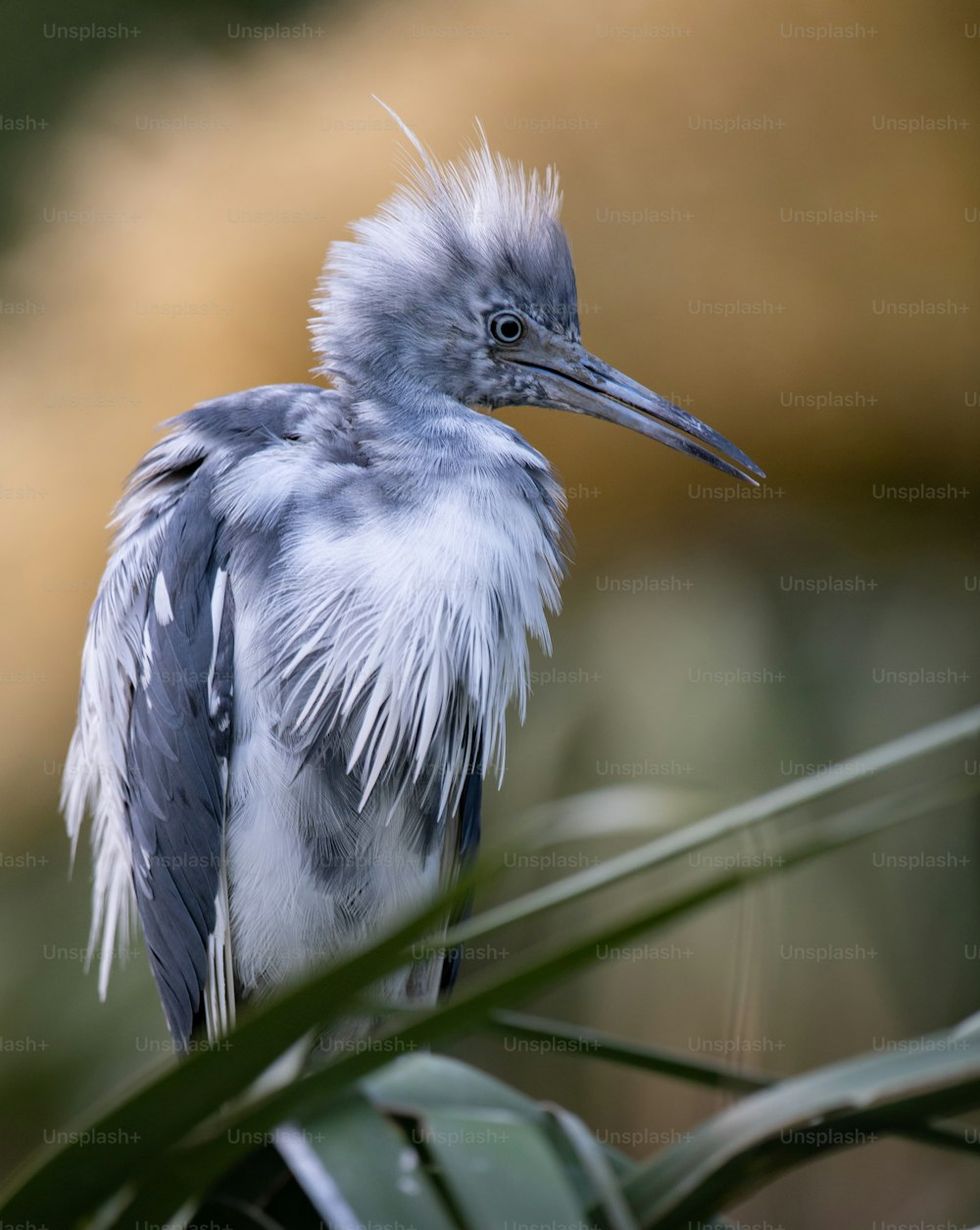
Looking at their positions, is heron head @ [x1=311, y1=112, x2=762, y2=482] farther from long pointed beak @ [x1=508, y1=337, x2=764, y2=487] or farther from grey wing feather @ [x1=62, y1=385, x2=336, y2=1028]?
grey wing feather @ [x1=62, y1=385, x2=336, y2=1028]

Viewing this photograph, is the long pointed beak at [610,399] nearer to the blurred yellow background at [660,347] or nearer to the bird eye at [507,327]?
the bird eye at [507,327]

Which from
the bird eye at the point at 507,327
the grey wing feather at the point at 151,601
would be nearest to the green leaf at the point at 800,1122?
the grey wing feather at the point at 151,601

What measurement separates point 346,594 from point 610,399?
19.4 inches

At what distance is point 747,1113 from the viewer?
50cm

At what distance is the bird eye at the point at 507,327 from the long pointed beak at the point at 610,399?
0.02m

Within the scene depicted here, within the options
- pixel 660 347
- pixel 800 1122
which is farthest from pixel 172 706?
pixel 660 347

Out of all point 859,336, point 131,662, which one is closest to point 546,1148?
point 131,662

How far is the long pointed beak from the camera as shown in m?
1.70

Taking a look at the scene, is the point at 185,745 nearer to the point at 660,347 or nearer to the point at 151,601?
the point at 151,601

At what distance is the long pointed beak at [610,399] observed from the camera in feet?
5.57

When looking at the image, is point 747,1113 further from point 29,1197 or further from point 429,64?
point 429,64

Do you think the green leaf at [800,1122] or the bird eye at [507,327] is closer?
the green leaf at [800,1122]

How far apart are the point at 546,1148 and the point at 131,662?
4.21 feet

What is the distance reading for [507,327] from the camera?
1718 mm
